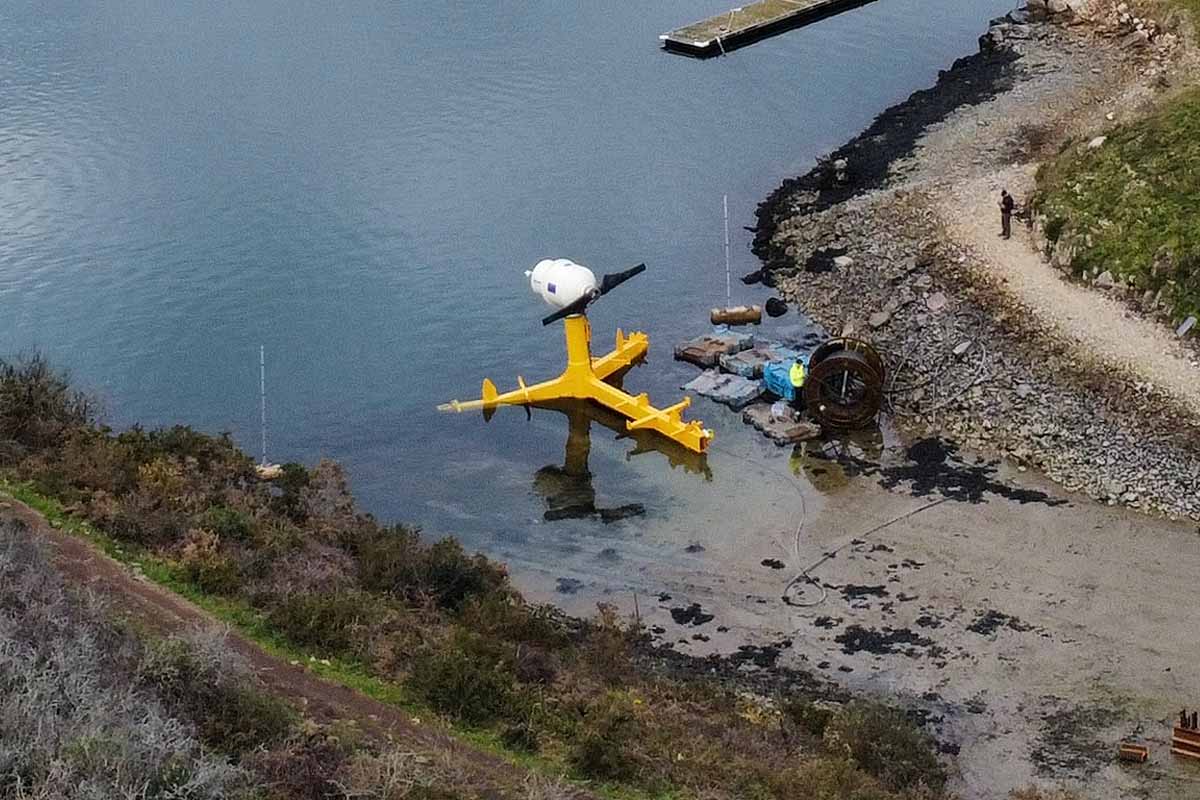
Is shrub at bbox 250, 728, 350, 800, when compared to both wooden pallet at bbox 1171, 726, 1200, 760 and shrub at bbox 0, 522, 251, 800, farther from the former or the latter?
wooden pallet at bbox 1171, 726, 1200, 760

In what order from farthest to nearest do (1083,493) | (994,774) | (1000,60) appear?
(1000,60)
(1083,493)
(994,774)

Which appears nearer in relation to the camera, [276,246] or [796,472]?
[796,472]

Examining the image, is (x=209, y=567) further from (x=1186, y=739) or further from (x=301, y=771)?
(x=1186, y=739)

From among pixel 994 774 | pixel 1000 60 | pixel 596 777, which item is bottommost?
pixel 994 774

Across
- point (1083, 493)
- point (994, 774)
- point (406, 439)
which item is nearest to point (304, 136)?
point (406, 439)

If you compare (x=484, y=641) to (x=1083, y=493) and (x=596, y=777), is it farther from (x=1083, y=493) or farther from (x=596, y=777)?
(x=1083, y=493)

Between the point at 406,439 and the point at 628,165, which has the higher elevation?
the point at 628,165

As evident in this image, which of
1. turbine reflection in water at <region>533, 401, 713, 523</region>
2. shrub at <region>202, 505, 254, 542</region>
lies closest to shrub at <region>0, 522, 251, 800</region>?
shrub at <region>202, 505, 254, 542</region>
